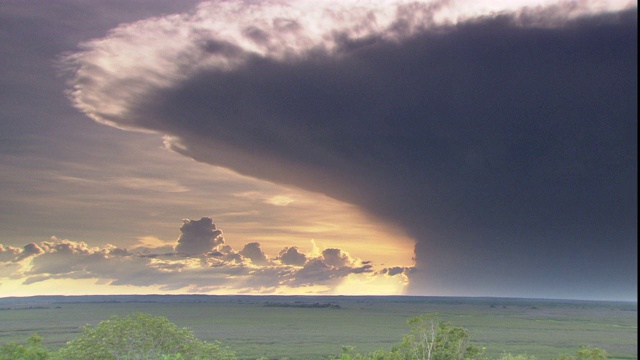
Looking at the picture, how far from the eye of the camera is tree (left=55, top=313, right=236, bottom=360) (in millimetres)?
31719

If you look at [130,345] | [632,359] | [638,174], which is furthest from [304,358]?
[638,174]

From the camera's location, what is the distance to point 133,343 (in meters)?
32.3

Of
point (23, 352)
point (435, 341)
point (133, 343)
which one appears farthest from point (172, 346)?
point (435, 341)

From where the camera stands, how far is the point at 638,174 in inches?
741

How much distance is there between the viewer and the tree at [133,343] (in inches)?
1249

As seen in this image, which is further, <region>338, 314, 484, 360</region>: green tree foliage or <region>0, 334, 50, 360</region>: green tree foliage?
<region>0, 334, 50, 360</region>: green tree foliage

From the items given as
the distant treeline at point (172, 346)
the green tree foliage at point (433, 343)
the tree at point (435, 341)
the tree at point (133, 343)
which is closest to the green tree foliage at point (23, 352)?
the distant treeline at point (172, 346)

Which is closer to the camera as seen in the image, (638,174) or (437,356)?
(638,174)

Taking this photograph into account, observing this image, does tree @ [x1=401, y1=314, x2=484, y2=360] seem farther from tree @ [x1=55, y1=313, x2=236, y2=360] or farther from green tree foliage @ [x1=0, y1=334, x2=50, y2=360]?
green tree foliage @ [x1=0, y1=334, x2=50, y2=360]

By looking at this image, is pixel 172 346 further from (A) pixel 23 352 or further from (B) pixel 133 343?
(A) pixel 23 352

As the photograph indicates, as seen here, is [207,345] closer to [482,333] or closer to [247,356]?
[247,356]

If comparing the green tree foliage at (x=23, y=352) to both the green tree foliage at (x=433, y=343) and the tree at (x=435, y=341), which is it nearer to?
the green tree foliage at (x=433, y=343)

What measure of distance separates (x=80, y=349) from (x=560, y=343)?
383 ft

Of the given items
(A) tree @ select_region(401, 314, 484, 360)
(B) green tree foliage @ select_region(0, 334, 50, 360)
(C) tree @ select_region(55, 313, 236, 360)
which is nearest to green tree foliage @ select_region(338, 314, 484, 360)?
(A) tree @ select_region(401, 314, 484, 360)
